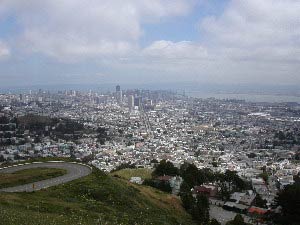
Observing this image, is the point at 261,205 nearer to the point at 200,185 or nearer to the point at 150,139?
the point at 200,185

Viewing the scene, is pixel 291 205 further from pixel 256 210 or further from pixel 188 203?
pixel 256 210

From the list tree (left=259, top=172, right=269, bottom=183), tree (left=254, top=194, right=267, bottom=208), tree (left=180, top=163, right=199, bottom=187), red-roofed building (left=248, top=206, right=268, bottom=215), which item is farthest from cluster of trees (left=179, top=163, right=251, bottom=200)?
tree (left=259, top=172, right=269, bottom=183)

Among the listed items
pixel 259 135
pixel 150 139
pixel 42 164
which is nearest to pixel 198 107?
pixel 259 135

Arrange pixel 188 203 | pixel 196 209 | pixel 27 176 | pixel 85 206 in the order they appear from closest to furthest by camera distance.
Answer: pixel 85 206, pixel 27 176, pixel 196 209, pixel 188 203

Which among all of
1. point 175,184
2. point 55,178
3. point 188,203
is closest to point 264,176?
point 175,184

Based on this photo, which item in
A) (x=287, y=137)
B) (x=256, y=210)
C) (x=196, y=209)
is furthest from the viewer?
(x=287, y=137)

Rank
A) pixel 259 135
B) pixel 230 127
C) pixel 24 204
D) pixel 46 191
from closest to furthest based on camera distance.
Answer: pixel 24 204
pixel 46 191
pixel 259 135
pixel 230 127
